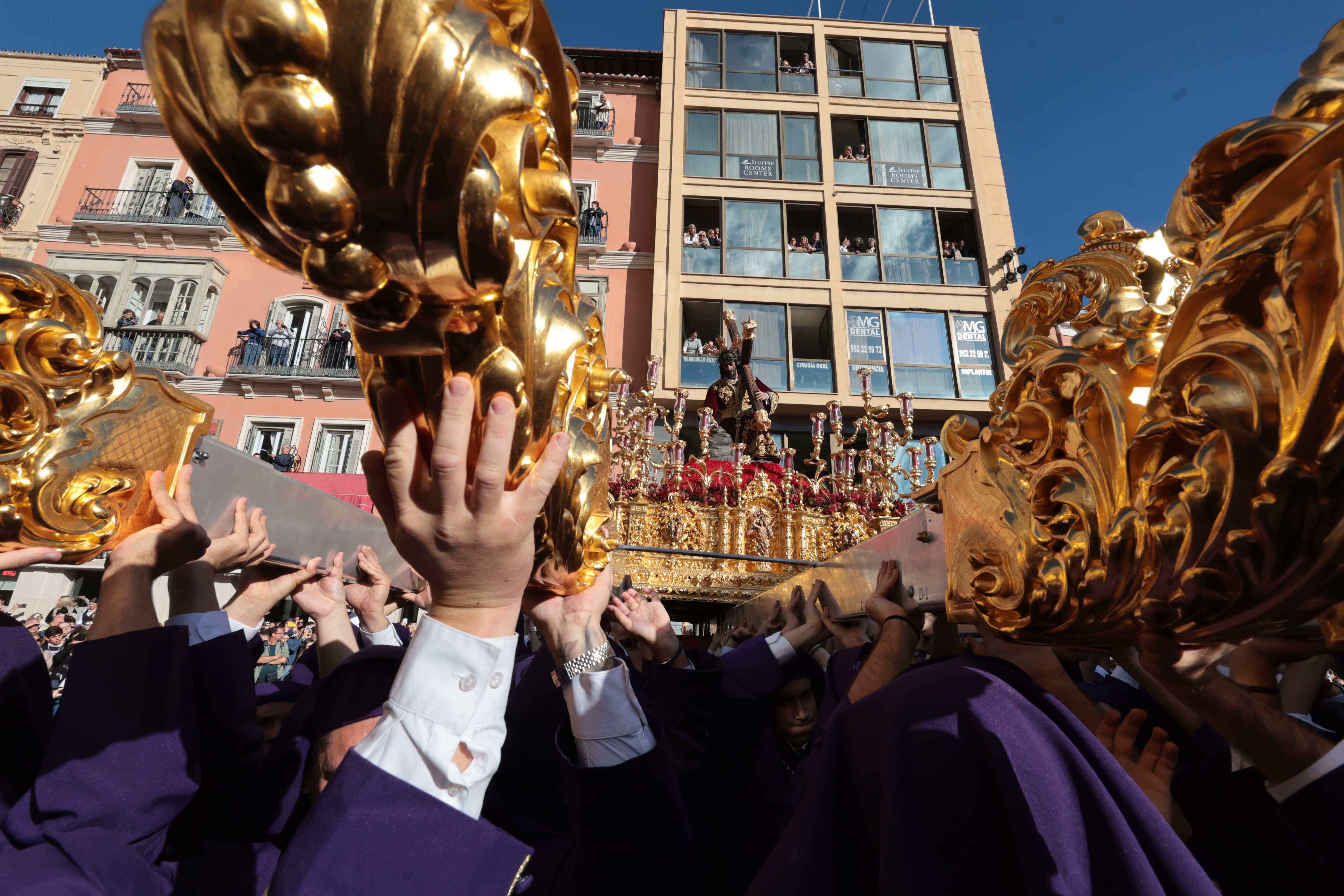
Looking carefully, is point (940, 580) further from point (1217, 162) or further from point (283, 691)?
point (283, 691)

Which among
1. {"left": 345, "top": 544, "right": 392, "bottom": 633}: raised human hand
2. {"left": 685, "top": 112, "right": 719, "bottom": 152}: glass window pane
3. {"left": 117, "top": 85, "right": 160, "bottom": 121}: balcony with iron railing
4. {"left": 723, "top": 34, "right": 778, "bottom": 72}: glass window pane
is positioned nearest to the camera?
{"left": 345, "top": 544, "right": 392, "bottom": 633}: raised human hand

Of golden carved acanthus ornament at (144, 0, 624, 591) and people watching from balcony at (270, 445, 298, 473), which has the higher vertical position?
people watching from balcony at (270, 445, 298, 473)

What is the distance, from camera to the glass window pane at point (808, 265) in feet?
47.0

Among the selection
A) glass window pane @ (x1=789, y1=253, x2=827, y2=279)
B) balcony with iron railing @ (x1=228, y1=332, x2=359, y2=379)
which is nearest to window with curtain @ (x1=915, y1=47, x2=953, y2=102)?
glass window pane @ (x1=789, y1=253, x2=827, y2=279)

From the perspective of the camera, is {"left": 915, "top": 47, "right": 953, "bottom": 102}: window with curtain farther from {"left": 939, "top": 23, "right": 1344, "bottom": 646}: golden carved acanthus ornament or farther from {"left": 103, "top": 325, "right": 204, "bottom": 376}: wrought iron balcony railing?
{"left": 939, "top": 23, "right": 1344, "bottom": 646}: golden carved acanthus ornament

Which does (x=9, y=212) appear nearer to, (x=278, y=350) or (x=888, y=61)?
(x=278, y=350)

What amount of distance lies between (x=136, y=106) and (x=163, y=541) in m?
19.8

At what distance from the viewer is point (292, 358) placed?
45.2 feet

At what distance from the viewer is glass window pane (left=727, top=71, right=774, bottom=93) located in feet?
52.3

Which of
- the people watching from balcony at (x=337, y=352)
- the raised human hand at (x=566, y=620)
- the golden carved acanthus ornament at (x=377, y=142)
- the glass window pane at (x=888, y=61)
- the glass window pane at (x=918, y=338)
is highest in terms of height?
the glass window pane at (x=888, y=61)

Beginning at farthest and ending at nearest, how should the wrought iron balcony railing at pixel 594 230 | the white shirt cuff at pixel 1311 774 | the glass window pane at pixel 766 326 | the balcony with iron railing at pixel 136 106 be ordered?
→ the balcony with iron railing at pixel 136 106, the wrought iron balcony railing at pixel 594 230, the glass window pane at pixel 766 326, the white shirt cuff at pixel 1311 774

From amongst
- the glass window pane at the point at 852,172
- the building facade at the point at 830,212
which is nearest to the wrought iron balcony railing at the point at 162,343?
the building facade at the point at 830,212

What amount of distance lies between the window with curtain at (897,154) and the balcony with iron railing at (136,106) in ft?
52.4

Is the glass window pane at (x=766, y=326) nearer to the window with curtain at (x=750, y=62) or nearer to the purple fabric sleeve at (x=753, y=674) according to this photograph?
the window with curtain at (x=750, y=62)
